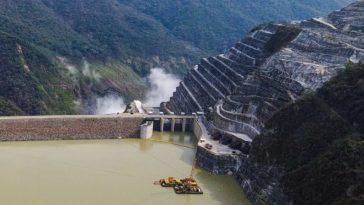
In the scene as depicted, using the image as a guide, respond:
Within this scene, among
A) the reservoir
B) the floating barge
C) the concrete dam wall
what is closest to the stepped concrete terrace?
the reservoir

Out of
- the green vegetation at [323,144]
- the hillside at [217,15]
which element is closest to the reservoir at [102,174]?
the green vegetation at [323,144]

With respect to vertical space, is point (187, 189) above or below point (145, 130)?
above

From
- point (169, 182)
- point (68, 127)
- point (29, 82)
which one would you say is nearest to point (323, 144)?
point (169, 182)

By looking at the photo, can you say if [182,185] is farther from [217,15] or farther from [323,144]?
[217,15]

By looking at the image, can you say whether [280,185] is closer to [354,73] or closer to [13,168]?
[354,73]

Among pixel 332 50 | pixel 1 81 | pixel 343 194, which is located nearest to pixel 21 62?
pixel 1 81

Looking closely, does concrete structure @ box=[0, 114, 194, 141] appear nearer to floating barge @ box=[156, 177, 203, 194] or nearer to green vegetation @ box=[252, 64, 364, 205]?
floating barge @ box=[156, 177, 203, 194]

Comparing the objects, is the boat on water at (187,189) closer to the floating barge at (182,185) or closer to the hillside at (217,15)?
the floating barge at (182,185)
